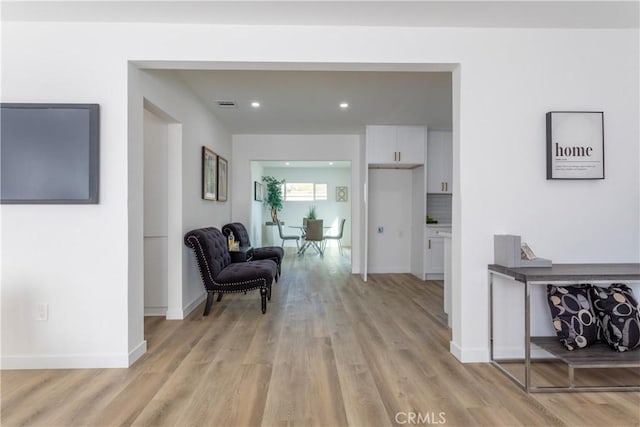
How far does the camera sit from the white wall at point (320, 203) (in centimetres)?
1048

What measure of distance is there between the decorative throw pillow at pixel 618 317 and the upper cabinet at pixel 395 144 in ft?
11.8

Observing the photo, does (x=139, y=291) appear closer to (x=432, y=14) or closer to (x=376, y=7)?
(x=376, y=7)

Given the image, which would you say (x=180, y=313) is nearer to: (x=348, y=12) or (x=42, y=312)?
(x=42, y=312)

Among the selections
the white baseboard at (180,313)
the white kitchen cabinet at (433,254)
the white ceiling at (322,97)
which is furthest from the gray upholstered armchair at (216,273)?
the white kitchen cabinet at (433,254)

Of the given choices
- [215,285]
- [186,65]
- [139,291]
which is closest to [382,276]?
[215,285]

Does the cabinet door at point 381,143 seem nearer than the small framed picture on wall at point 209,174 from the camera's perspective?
No

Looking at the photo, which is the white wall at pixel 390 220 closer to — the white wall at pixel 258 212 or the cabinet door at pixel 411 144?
the cabinet door at pixel 411 144

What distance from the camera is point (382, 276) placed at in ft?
19.1

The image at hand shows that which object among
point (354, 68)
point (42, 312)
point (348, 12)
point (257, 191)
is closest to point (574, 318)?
point (354, 68)

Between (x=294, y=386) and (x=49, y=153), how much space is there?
7.49ft

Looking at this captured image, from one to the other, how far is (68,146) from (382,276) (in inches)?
186

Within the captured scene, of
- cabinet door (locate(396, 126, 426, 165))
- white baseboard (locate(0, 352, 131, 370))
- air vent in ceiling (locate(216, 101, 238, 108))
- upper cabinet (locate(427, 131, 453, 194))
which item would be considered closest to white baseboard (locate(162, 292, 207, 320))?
white baseboard (locate(0, 352, 131, 370))

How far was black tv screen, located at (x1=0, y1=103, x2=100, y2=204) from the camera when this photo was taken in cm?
230

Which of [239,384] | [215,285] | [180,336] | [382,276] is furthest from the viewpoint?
[382,276]
